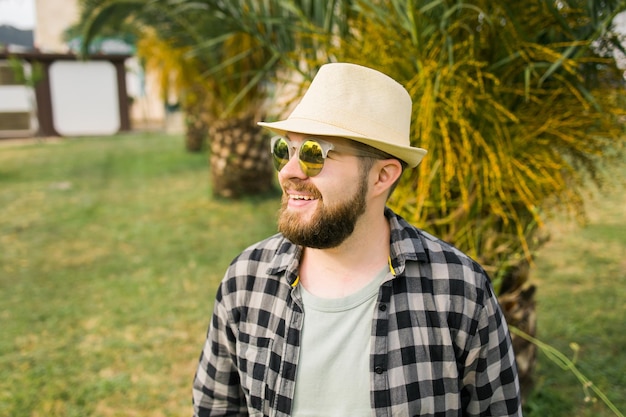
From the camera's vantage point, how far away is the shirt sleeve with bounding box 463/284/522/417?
1.58m

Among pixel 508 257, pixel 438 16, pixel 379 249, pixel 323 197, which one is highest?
pixel 438 16

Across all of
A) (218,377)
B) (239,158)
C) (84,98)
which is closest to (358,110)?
(218,377)

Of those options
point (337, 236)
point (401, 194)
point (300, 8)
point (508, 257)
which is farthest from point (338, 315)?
point (300, 8)

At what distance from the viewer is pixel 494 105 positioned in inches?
97.3

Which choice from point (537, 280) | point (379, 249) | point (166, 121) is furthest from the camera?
point (166, 121)

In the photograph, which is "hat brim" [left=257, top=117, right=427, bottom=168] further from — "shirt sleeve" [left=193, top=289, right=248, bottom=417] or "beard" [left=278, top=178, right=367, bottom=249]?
"shirt sleeve" [left=193, top=289, right=248, bottom=417]

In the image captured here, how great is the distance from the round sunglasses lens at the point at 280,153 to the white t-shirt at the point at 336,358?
1.40ft

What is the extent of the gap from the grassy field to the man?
6.59 feet

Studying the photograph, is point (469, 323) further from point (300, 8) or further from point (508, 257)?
point (300, 8)

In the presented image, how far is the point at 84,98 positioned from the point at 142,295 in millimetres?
18574

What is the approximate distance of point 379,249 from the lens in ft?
5.70

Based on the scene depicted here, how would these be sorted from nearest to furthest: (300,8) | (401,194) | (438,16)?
(438,16) → (401,194) → (300,8)

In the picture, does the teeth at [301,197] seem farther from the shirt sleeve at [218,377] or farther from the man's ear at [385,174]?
the shirt sleeve at [218,377]

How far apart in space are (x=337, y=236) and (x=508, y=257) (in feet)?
5.03
